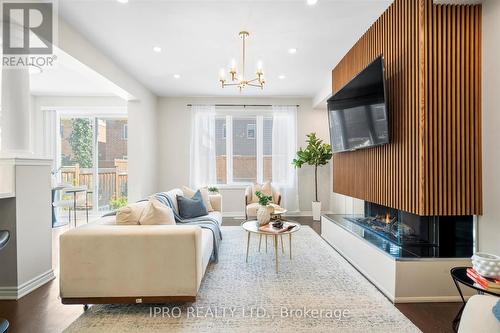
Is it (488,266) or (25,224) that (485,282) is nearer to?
(488,266)

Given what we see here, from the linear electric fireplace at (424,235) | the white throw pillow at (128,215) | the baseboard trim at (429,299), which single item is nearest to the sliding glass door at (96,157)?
the white throw pillow at (128,215)

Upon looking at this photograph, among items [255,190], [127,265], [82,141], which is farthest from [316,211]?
[82,141]

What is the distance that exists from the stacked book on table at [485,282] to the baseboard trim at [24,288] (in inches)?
147

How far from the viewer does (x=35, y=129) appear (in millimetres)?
6270

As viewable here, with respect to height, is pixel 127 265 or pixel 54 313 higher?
pixel 127 265

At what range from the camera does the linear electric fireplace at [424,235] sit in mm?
2453

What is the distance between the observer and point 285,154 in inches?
250

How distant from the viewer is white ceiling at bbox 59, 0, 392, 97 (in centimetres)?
283

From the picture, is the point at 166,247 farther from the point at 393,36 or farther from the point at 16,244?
the point at 393,36

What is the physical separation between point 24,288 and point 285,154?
5091mm

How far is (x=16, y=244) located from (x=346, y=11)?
409 cm

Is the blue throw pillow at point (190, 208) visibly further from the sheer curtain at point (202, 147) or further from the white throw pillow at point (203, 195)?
the sheer curtain at point (202, 147)

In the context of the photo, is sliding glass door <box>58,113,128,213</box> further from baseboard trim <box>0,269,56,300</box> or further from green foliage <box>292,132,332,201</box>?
green foliage <box>292,132,332,201</box>

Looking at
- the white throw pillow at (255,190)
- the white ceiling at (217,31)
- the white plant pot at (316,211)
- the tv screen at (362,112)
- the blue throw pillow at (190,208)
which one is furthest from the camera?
the white plant pot at (316,211)
